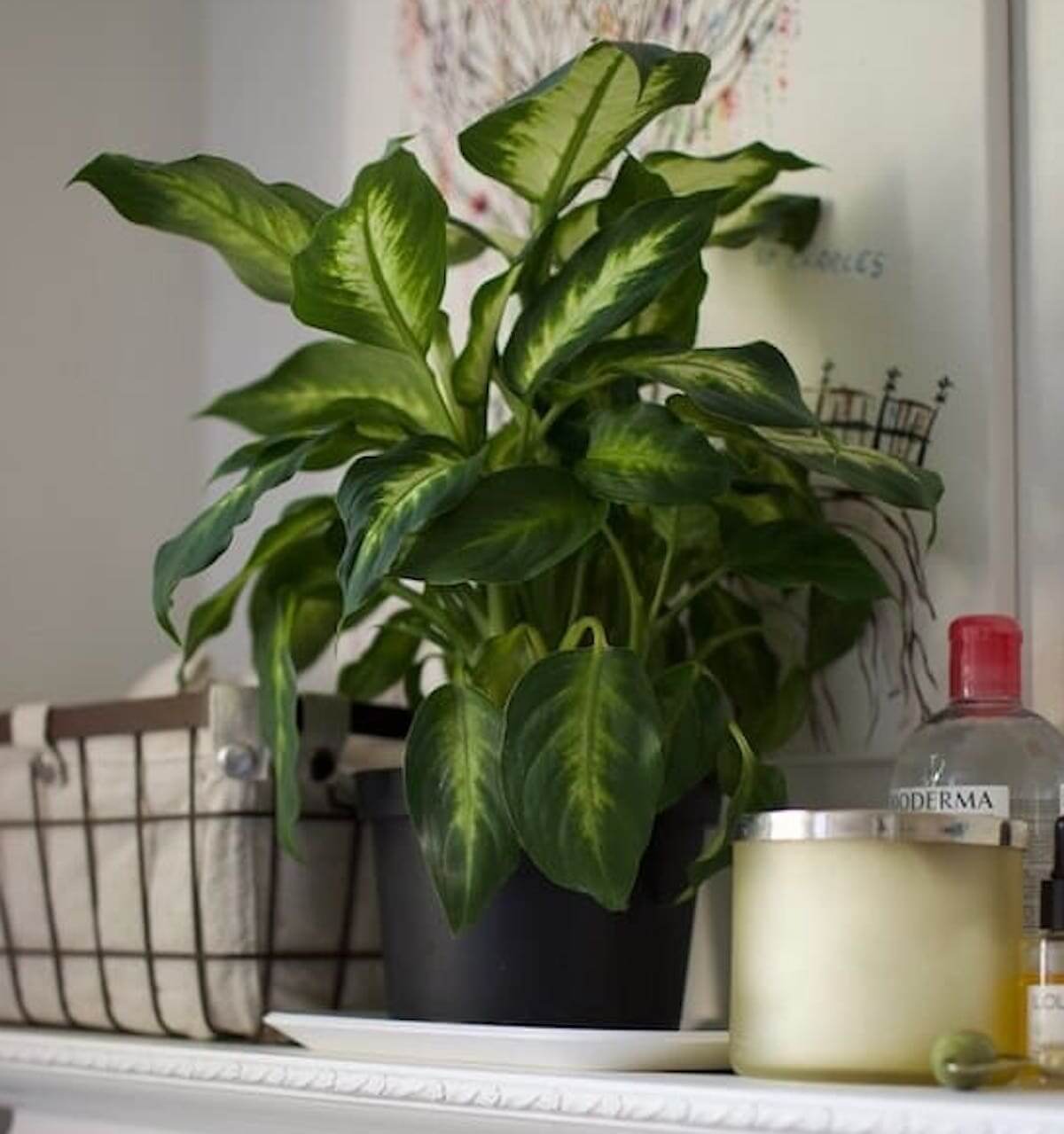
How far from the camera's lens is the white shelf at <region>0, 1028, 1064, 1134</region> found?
0.70m

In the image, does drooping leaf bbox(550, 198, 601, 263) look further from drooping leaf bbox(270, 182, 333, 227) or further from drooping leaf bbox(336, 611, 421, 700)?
drooping leaf bbox(336, 611, 421, 700)

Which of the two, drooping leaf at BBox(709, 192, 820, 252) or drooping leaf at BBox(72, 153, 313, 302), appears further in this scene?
drooping leaf at BBox(709, 192, 820, 252)

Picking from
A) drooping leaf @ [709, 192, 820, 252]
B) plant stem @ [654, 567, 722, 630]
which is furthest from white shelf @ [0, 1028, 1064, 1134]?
drooping leaf @ [709, 192, 820, 252]

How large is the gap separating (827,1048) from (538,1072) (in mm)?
116

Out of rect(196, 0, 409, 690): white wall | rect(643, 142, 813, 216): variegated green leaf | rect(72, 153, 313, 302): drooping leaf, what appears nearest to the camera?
rect(72, 153, 313, 302): drooping leaf

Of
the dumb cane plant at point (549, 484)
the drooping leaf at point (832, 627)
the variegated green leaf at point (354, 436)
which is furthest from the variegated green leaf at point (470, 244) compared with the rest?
the drooping leaf at point (832, 627)

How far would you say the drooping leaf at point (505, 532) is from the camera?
2.84ft

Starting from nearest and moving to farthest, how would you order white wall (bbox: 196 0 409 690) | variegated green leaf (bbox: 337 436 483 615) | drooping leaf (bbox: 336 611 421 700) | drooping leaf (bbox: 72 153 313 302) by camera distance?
variegated green leaf (bbox: 337 436 483 615)
drooping leaf (bbox: 72 153 313 302)
drooping leaf (bbox: 336 611 421 700)
white wall (bbox: 196 0 409 690)

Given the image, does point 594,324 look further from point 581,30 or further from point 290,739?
point 581,30

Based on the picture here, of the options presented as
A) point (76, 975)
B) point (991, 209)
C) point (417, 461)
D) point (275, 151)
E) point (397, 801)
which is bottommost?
Answer: point (76, 975)

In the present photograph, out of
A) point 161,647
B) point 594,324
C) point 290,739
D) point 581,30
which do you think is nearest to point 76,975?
point 290,739

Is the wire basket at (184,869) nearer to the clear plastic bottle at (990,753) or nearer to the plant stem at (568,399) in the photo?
the plant stem at (568,399)

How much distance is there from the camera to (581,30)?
1242 millimetres

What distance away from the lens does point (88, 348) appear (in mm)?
1476
